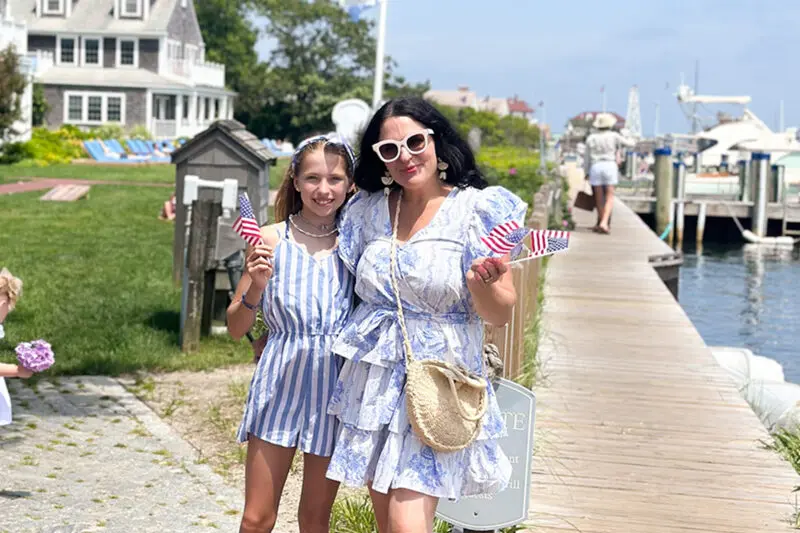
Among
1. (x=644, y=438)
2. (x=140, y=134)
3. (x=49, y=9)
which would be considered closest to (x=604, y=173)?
(x=644, y=438)

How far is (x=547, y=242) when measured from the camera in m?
3.79

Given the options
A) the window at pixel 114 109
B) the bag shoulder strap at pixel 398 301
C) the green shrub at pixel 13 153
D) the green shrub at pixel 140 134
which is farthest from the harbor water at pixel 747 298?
the window at pixel 114 109

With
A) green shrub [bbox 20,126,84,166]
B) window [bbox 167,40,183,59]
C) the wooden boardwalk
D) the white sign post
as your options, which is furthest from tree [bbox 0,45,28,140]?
the white sign post

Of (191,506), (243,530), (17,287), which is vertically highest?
(17,287)

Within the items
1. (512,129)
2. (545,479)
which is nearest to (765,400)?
(545,479)

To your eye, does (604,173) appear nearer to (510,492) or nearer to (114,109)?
(510,492)

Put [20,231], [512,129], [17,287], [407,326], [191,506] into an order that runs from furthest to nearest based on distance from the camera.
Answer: [512,129] → [20,231] → [191,506] → [17,287] → [407,326]

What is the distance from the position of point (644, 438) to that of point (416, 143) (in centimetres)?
366

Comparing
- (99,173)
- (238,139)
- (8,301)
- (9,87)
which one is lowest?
(8,301)

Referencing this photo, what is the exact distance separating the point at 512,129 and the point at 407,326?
228 ft

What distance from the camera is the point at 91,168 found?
36.4 metres

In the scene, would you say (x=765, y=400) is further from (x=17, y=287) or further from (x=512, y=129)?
(x=512, y=129)

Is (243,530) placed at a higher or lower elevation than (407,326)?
lower

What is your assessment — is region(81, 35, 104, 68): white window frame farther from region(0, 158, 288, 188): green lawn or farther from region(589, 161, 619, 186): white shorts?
region(589, 161, 619, 186): white shorts
